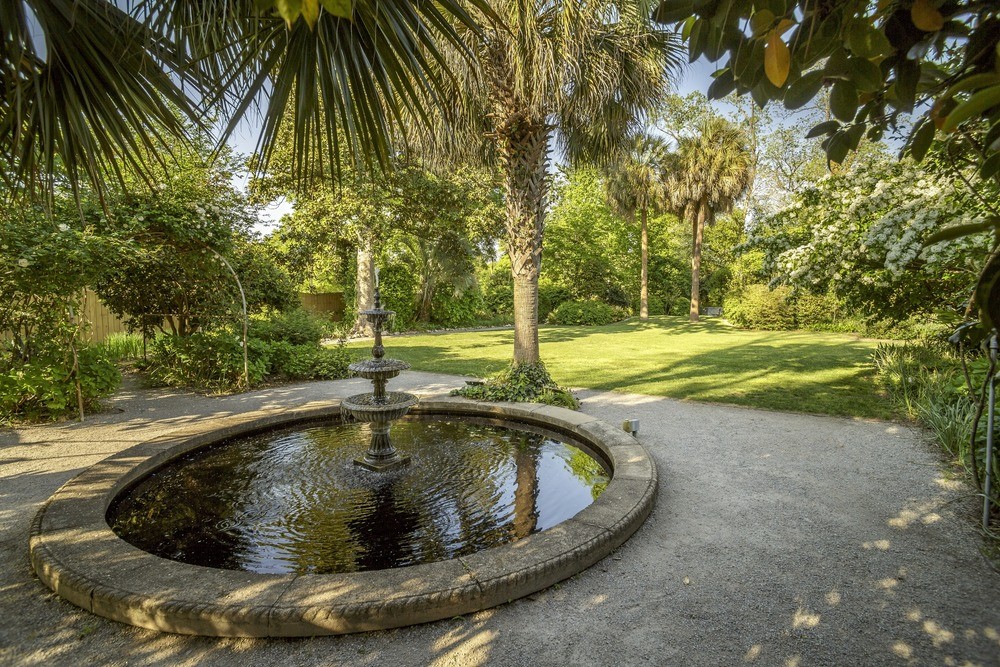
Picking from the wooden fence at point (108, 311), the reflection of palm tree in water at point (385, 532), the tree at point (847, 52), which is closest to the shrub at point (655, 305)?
the wooden fence at point (108, 311)

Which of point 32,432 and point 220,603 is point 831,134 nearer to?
point 220,603

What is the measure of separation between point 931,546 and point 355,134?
4083 mm

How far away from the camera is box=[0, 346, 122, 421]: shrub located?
589 centimetres

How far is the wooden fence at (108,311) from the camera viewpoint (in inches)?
315

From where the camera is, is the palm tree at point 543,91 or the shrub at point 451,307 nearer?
the palm tree at point 543,91

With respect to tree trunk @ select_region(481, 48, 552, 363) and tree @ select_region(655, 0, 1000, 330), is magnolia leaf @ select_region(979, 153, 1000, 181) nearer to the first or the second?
tree @ select_region(655, 0, 1000, 330)

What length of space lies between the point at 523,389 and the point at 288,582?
14.6 ft

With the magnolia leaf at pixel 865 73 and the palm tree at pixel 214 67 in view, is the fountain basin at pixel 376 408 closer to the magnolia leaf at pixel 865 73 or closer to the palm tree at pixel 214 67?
the palm tree at pixel 214 67

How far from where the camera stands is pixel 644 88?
687 centimetres

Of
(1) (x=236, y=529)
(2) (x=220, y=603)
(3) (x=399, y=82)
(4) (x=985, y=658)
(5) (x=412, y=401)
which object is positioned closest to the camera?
(3) (x=399, y=82)

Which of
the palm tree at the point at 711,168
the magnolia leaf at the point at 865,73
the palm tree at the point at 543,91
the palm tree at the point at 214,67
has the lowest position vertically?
the magnolia leaf at the point at 865,73

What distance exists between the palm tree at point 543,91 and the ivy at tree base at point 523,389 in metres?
0.22

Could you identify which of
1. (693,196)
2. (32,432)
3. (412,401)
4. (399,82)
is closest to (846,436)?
(412,401)

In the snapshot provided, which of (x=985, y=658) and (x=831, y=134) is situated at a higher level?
(x=831, y=134)
